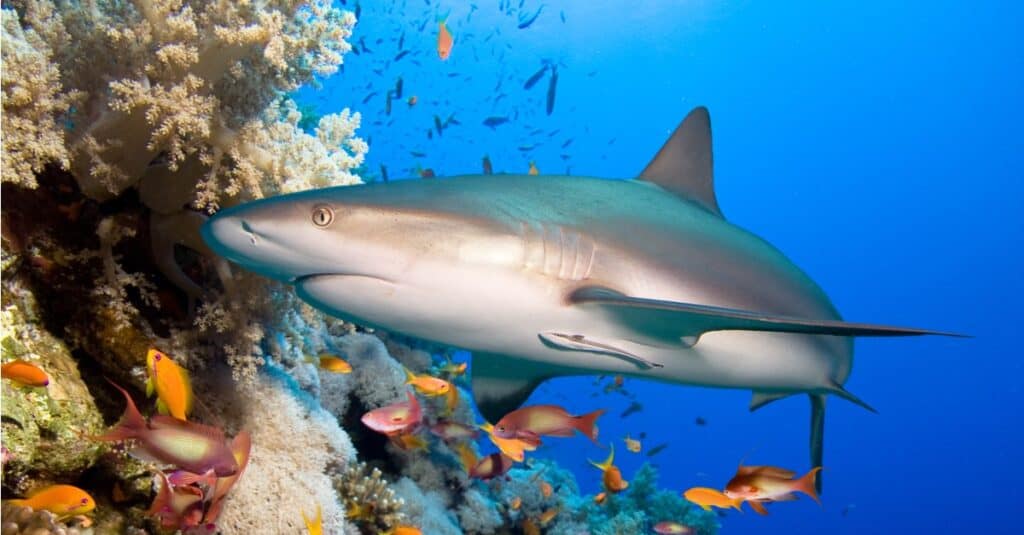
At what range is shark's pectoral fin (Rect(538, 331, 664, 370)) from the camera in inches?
98.2

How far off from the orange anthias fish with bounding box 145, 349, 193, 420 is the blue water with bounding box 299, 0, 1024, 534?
7415 cm

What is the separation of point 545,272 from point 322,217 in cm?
90

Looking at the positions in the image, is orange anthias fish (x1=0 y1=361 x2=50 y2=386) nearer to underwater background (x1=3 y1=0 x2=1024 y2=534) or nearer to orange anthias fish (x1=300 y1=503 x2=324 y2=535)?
orange anthias fish (x1=300 y1=503 x2=324 y2=535)

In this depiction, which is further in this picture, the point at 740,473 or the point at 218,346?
the point at 740,473

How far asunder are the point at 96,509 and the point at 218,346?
94cm

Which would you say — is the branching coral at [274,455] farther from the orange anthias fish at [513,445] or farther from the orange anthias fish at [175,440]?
the orange anthias fish at [513,445]

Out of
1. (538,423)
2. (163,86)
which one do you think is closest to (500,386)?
(538,423)

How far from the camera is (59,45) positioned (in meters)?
2.70

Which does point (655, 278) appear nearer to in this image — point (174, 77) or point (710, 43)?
point (174, 77)

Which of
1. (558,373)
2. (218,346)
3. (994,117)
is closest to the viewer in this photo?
(218,346)

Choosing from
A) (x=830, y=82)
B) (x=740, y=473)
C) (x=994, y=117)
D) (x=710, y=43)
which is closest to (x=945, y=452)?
(x=994, y=117)

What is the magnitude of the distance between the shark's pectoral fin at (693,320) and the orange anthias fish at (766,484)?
2.63 meters

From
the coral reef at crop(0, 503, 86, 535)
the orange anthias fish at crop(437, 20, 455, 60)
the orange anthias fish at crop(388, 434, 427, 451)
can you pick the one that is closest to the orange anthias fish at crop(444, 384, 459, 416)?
the orange anthias fish at crop(388, 434, 427, 451)

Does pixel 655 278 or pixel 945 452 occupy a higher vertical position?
pixel 945 452
